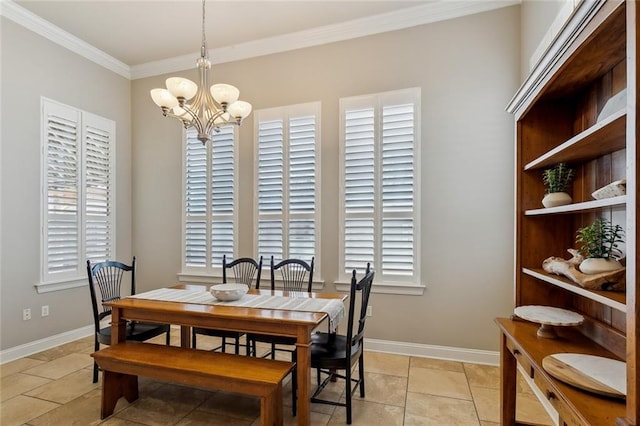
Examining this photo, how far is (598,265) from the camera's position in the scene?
1398mm

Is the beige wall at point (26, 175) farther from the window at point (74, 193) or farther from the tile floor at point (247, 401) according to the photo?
the tile floor at point (247, 401)

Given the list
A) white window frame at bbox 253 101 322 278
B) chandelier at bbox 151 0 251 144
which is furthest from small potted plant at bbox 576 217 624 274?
white window frame at bbox 253 101 322 278

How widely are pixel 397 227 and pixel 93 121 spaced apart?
12.9 ft

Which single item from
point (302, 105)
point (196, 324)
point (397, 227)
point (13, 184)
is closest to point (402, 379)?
point (397, 227)

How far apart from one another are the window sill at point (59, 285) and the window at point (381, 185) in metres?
3.14

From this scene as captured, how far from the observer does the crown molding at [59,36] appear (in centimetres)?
339

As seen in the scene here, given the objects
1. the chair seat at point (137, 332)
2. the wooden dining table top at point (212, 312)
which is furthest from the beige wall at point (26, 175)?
the wooden dining table top at point (212, 312)

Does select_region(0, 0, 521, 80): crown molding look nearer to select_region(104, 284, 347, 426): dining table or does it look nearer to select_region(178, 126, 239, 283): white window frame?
select_region(178, 126, 239, 283): white window frame

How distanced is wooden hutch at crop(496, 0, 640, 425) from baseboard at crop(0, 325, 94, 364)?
4400mm

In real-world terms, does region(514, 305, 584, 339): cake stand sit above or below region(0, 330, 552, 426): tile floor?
above

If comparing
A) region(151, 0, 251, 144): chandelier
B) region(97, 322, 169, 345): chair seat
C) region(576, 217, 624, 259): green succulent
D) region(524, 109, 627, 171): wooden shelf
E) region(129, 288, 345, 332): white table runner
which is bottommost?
region(97, 322, 169, 345): chair seat

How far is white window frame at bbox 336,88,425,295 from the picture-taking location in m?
3.47

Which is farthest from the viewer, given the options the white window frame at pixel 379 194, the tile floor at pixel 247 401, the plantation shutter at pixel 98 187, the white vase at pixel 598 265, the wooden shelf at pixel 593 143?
the plantation shutter at pixel 98 187

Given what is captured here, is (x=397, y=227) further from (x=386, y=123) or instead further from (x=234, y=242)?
(x=234, y=242)
